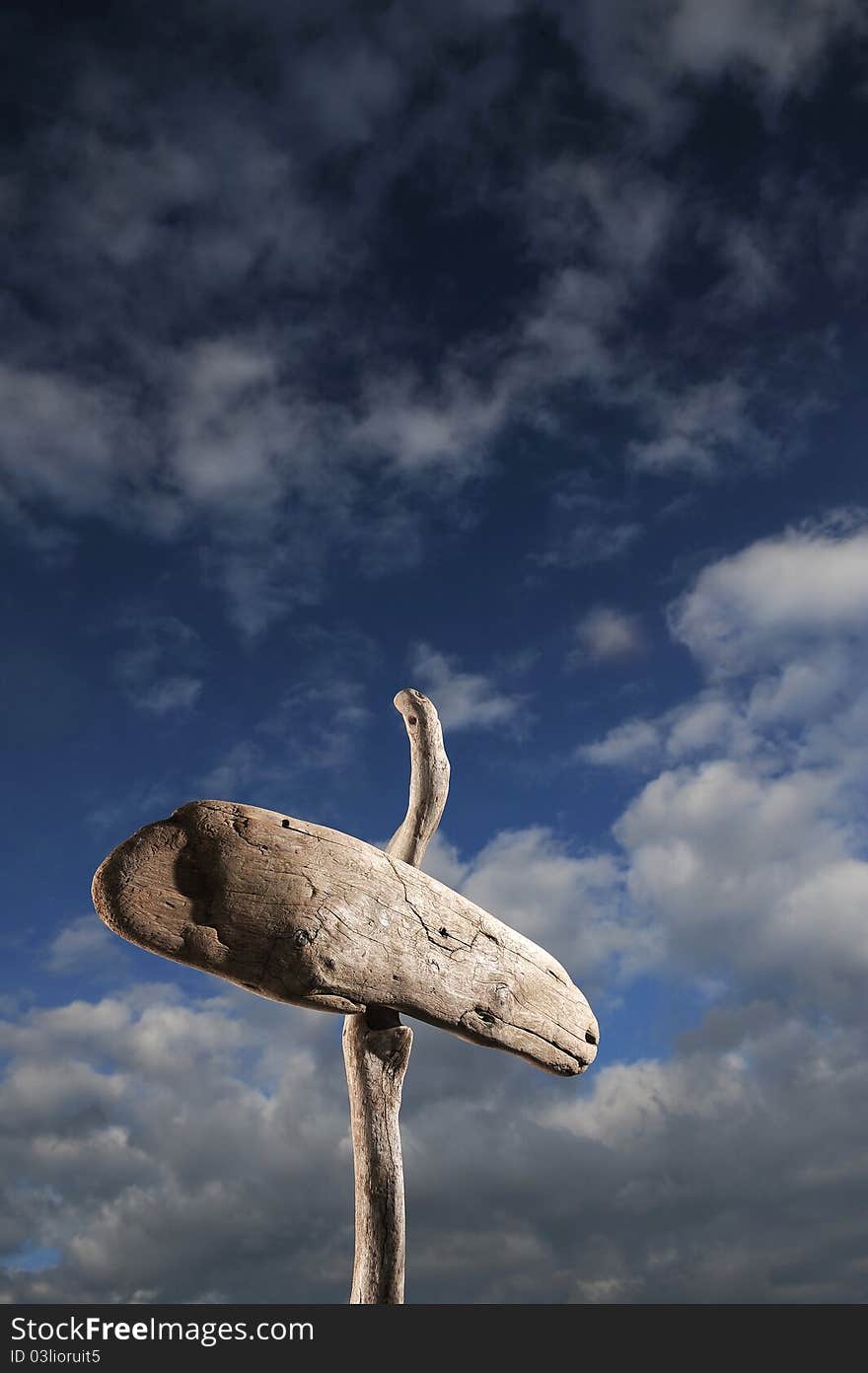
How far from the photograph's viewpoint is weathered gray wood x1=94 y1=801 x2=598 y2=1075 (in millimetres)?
4211

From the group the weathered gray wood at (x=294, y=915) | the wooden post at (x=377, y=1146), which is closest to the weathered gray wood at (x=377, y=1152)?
the wooden post at (x=377, y=1146)

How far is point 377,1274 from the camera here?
4.61 m

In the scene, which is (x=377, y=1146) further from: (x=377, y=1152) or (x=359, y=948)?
(x=359, y=948)

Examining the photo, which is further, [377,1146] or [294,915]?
[377,1146]

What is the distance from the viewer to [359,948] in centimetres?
444

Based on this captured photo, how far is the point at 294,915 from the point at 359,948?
1.21ft

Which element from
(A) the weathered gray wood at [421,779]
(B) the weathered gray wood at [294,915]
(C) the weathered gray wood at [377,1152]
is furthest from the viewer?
(A) the weathered gray wood at [421,779]

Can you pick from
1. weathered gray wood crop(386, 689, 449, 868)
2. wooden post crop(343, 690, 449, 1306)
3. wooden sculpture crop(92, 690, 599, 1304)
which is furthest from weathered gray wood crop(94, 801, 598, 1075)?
weathered gray wood crop(386, 689, 449, 868)

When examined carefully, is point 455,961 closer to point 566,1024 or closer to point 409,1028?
point 409,1028

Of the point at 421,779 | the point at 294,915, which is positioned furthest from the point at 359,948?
the point at 421,779

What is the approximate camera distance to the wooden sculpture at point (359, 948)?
422 cm

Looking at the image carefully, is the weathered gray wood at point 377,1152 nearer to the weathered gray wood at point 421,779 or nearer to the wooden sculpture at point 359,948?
the wooden sculpture at point 359,948
